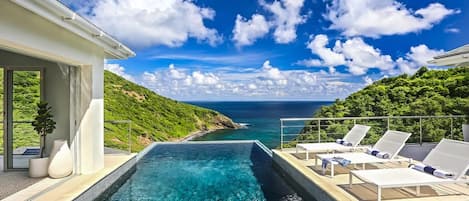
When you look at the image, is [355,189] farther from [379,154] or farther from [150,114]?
[150,114]

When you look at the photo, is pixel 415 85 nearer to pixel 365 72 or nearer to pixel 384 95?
pixel 384 95

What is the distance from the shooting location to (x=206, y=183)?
709 centimetres

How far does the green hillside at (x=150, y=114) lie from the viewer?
2892 cm

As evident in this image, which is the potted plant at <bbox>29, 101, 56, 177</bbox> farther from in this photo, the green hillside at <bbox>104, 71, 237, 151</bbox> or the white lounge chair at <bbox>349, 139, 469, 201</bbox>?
the green hillside at <bbox>104, 71, 237, 151</bbox>

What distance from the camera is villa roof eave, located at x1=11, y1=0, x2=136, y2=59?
379 centimetres

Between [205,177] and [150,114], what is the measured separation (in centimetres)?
2688

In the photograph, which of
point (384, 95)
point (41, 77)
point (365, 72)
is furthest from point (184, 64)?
point (41, 77)

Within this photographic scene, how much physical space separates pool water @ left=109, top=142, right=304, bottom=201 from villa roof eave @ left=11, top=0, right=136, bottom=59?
2671 mm

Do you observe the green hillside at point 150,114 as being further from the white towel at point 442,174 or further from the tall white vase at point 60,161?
the white towel at point 442,174

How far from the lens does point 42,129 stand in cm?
670

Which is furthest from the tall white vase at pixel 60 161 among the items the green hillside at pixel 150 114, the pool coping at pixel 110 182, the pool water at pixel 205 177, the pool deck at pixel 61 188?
the green hillside at pixel 150 114

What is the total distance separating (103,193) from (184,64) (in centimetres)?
3675

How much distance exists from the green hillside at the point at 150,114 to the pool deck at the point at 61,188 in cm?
1820

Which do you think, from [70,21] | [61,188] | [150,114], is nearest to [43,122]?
[61,188]
